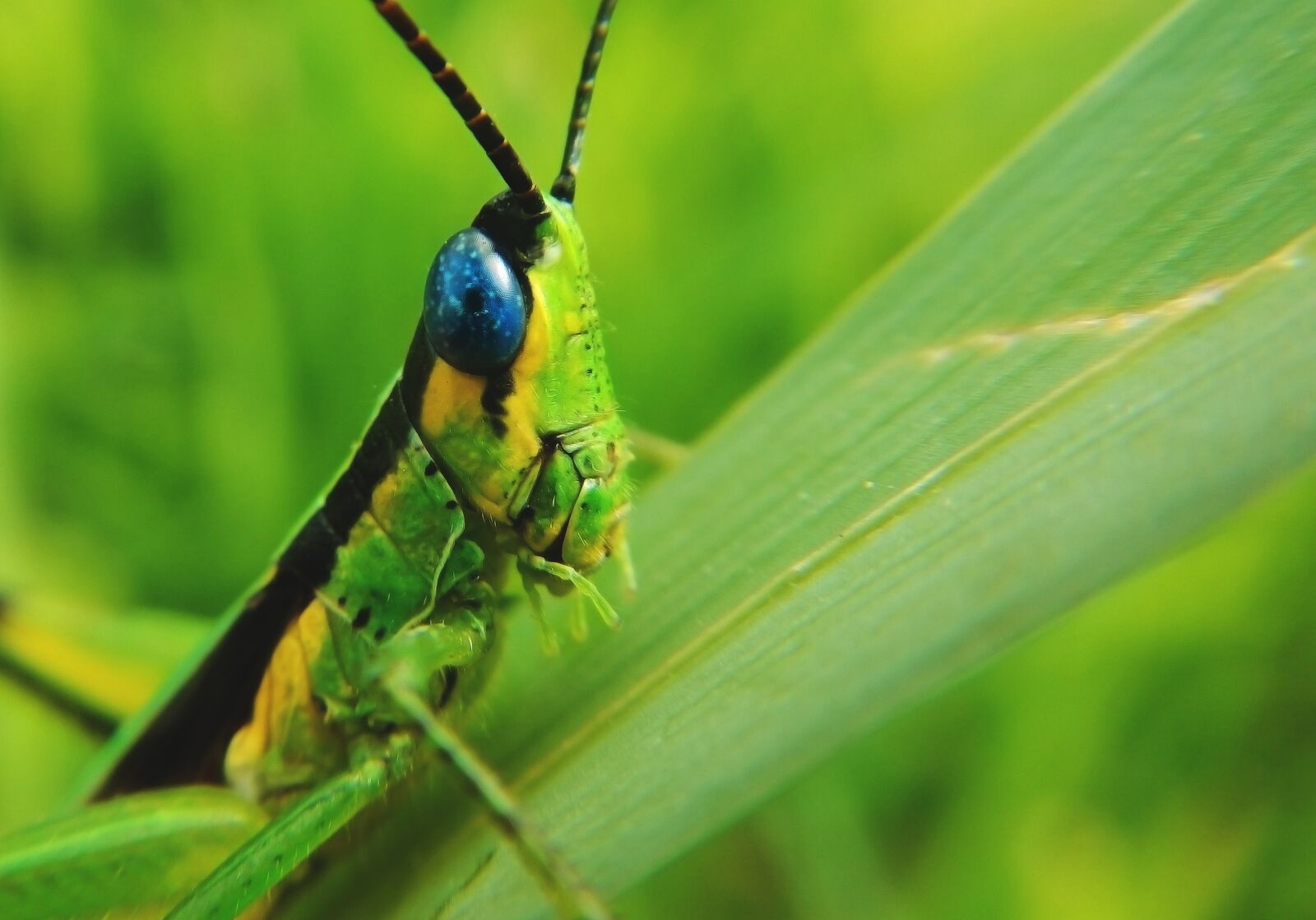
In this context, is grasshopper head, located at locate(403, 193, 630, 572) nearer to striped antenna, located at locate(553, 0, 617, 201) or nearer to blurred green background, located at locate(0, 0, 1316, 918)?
striped antenna, located at locate(553, 0, 617, 201)

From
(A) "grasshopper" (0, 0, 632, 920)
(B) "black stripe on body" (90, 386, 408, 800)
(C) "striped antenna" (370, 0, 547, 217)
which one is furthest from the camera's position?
(B) "black stripe on body" (90, 386, 408, 800)

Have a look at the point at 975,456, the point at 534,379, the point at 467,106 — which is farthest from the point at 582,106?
the point at 975,456

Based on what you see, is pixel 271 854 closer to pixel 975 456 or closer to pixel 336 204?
pixel 975 456

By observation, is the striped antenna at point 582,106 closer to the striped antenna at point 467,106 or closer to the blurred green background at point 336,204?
the striped antenna at point 467,106

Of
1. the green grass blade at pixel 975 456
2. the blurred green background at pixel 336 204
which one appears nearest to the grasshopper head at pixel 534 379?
the green grass blade at pixel 975 456

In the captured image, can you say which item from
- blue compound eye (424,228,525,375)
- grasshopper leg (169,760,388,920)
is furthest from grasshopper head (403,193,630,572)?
grasshopper leg (169,760,388,920)

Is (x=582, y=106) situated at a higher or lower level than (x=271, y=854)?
higher
